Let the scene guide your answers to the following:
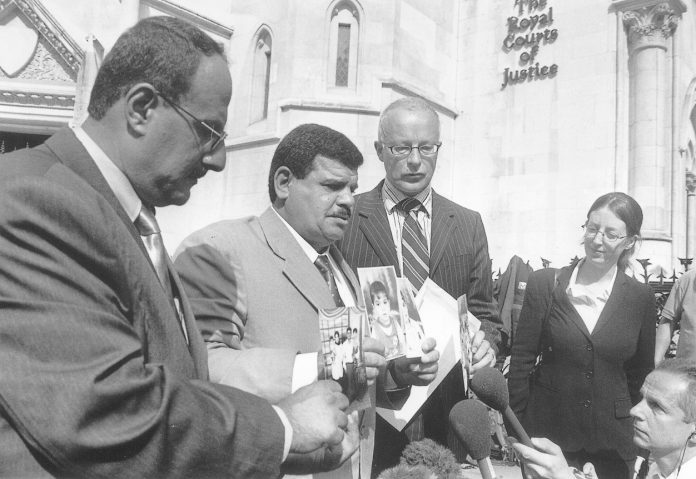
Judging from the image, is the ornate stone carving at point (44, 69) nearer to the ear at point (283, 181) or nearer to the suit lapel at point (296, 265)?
the ear at point (283, 181)

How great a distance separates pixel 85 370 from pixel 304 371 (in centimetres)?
82

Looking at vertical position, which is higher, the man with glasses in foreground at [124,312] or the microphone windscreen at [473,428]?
the man with glasses in foreground at [124,312]

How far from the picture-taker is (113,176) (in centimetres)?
133

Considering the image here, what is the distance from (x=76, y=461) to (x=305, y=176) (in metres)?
Result: 1.43

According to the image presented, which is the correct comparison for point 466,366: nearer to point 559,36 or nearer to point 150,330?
point 150,330

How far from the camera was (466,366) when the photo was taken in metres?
2.26

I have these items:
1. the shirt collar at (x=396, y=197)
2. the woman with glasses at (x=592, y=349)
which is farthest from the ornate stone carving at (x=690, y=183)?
the shirt collar at (x=396, y=197)

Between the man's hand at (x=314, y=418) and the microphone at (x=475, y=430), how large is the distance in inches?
19.4

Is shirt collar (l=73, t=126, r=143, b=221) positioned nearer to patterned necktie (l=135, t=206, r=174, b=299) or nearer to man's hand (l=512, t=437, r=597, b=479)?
patterned necktie (l=135, t=206, r=174, b=299)

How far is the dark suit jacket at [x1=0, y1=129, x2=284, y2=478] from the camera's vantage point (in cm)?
96

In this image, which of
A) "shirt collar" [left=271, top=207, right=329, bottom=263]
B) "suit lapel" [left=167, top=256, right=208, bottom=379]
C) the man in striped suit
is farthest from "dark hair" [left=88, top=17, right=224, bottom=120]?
the man in striped suit

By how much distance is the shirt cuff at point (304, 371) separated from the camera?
1697mm

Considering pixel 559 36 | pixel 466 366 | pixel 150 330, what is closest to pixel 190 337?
pixel 150 330

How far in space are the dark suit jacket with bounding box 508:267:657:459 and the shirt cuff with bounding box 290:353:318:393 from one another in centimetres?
191
